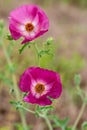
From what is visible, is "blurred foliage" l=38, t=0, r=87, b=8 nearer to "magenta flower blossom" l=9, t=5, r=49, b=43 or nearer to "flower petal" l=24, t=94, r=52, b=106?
"magenta flower blossom" l=9, t=5, r=49, b=43

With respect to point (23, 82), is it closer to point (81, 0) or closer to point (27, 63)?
point (27, 63)

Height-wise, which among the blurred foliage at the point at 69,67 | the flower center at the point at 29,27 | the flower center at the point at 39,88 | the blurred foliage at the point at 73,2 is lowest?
the blurred foliage at the point at 69,67

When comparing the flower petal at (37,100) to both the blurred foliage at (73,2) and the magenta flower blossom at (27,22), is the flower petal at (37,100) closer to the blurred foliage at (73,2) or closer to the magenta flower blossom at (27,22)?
the magenta flower blossom at (27,22)

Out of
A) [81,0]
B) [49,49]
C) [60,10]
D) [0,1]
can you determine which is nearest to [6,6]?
[0,1]

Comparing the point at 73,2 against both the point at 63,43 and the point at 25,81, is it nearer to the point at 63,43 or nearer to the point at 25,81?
the point at 63,43

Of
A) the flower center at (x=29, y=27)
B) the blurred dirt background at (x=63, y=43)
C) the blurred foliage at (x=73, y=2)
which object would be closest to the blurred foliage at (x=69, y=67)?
the blurred dirt background at (x=63, y=43)

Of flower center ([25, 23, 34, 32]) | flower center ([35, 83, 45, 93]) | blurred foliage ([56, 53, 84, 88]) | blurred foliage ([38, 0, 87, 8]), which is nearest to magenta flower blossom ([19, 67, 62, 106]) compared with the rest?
flower center ([35, 83, 45, 93])
